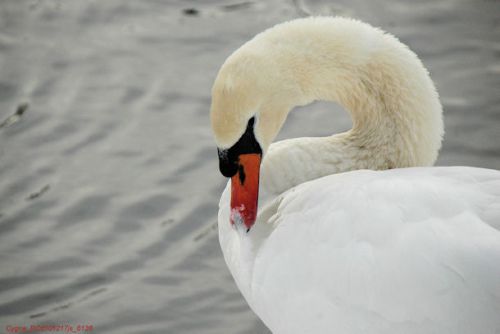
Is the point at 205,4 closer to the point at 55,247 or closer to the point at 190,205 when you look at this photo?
the point at 190,205

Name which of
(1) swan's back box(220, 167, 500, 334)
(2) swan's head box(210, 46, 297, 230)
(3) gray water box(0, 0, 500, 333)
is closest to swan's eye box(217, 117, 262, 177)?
(2) swan's head box(210, 46, 297, 230)

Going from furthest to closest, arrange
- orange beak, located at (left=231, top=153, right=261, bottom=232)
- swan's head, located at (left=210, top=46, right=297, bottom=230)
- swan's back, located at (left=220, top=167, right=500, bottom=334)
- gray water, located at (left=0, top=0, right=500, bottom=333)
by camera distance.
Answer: gray water, located at (left=0, top=0, right=500, bottom=333) < orange beak, located at (left=231, top=153, right=261, bottom=232) < swan's head, located at (left=210, top=46, right=297, bottom=230) < swan's back, located at (left=220, top=167, right=500, bottom=334)

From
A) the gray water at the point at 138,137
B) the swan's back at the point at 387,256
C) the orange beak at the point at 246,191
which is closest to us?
the swan's back at the point at 387,256

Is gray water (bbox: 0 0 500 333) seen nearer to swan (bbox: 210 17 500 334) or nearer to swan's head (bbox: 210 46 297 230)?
swan (bbox: 210 17 500 334)

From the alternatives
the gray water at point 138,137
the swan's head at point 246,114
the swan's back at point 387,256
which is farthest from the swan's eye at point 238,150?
the gray water at point 138,137

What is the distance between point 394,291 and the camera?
11.4 ft

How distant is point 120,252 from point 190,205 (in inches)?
21.0

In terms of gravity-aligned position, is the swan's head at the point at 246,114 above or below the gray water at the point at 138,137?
above

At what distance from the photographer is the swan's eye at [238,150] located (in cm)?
397

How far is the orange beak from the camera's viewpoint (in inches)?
159

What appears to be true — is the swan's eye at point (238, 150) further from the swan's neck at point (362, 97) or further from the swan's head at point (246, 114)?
the swan's neck at point (362, 97)

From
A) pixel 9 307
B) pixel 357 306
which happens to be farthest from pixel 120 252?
pixel 357 306

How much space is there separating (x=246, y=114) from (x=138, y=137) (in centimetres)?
223

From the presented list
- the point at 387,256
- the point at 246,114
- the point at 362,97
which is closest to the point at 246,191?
the point at 246,114
